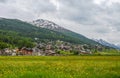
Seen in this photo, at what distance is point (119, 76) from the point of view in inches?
980

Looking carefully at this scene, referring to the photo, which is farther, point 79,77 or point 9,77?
point 79,77

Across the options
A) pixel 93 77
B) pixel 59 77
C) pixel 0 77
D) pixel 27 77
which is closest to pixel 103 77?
pixel 93 77

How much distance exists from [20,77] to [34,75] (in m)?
1.00

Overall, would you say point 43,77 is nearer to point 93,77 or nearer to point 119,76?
point 93,77

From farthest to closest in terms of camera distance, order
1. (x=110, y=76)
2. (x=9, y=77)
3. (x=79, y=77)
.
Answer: (x=110, y=76), (x=79, y=77), (x=9, y=77)

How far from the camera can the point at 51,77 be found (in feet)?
66.2

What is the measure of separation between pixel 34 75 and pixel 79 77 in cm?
354

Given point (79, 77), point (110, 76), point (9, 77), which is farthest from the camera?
point (110, 76)

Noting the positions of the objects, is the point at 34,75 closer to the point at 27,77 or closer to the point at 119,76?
the point at 27,77

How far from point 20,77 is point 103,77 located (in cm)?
668

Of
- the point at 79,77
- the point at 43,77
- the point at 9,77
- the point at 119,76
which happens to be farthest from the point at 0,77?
the point at 119,76

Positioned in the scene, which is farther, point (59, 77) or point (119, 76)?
point (119, 76)

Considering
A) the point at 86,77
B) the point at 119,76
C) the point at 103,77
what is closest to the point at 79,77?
the point at 86,77

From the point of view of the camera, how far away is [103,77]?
23.6 metres
